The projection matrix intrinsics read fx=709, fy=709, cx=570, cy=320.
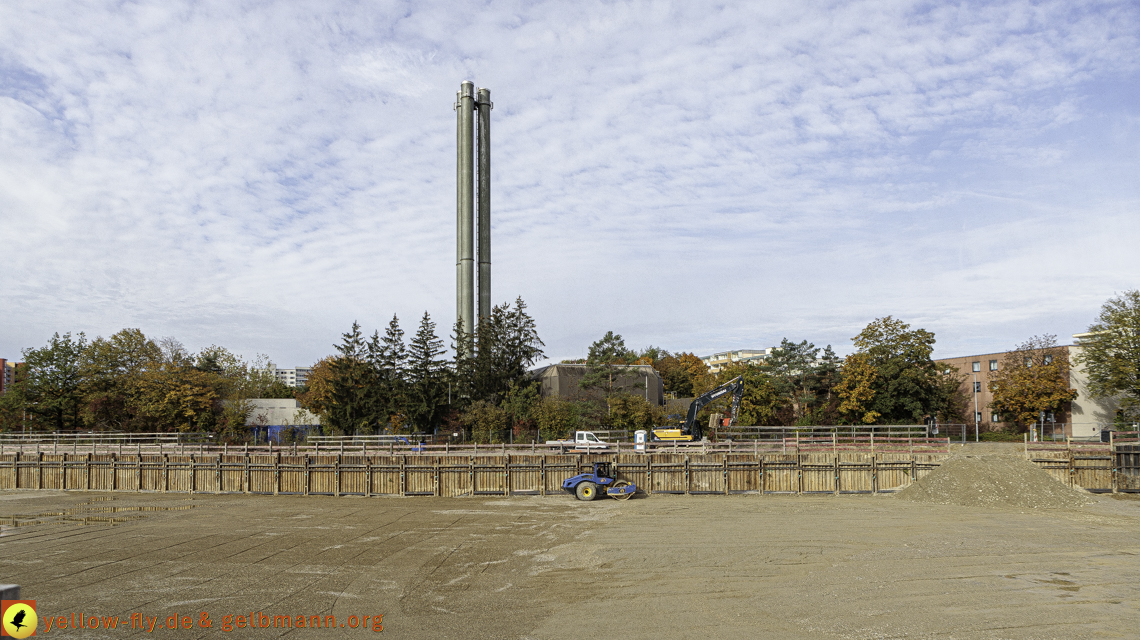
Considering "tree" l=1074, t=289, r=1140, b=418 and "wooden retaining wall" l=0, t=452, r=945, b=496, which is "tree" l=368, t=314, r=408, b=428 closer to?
"wooden retaining wall" l=0, t=452, r=945, b=496

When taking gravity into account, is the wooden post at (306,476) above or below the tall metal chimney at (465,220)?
below

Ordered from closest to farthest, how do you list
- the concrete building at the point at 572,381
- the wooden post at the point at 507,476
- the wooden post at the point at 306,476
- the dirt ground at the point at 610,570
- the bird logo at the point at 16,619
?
the bird logo at the point at 16,619
the dirt ground at the point at 610,570
the wooden post at the point at 507,476
the wooden post at the point at 306,476
the concrete building at the point at 572,381

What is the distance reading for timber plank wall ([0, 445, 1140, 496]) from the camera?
34.0 meters

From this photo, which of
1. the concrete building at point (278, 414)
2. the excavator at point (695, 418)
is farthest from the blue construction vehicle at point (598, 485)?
Result: the concrete building at point (278, 414)

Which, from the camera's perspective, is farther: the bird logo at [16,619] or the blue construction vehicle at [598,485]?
the blue construction vehicle at [598,485]

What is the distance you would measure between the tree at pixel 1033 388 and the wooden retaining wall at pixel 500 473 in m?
31.2

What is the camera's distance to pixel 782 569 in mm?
17031

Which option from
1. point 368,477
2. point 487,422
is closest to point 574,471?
point 368,477

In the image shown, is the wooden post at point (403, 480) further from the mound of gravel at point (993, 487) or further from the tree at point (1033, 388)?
the tree at point (1033, 388)

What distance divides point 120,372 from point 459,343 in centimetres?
3682

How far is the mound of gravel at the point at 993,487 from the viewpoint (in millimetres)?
28609

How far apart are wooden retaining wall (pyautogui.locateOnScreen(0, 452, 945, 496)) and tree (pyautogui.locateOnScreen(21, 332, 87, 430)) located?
136 feet

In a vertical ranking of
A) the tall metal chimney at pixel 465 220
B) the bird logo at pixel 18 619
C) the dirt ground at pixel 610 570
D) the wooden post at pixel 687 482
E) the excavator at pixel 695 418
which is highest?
the tall metal chimney at pixel 465 220

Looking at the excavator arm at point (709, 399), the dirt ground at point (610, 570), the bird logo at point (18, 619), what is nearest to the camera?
the bird logo at point (18, 619)
